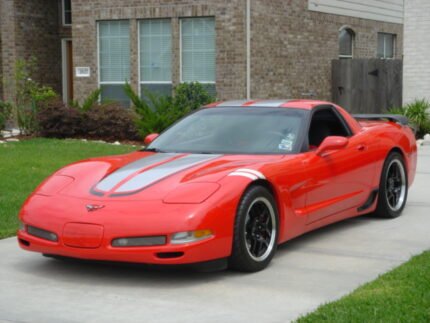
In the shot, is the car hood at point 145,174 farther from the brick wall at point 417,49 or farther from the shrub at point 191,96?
the brick wall at point 417,49

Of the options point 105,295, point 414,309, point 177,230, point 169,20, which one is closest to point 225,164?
point 177,230

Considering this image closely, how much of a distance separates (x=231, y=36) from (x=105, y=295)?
1204 centimetres

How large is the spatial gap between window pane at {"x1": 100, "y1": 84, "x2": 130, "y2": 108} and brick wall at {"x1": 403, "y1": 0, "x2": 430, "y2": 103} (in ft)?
22.2

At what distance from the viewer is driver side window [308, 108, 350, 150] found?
25.6ft

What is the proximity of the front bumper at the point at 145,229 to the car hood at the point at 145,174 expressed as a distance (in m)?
0.17

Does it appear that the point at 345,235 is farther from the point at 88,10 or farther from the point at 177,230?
the point at 88,10

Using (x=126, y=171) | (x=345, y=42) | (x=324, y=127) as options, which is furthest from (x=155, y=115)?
(x=126, y=171)

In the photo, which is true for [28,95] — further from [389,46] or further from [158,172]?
[158,172]

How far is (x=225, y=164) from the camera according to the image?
643cm

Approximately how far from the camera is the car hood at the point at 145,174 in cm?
603

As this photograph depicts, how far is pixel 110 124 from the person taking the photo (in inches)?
650

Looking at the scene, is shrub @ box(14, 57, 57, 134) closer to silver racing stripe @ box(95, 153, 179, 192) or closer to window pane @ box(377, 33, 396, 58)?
window pane @ box(377, 33, 396, 58)

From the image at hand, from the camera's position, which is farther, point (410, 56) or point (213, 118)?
point (410, 56)

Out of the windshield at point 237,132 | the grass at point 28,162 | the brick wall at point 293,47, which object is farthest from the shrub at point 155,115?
the windshield at point 237,132
